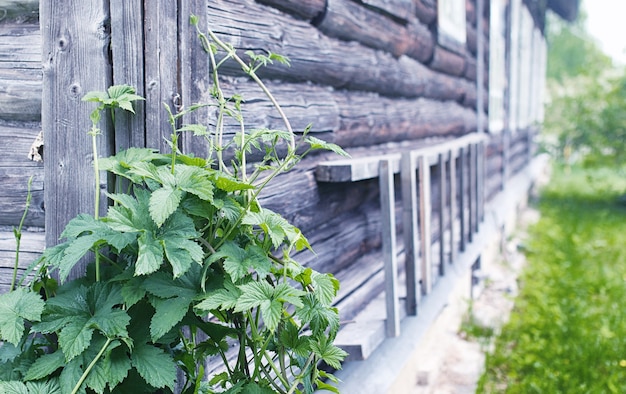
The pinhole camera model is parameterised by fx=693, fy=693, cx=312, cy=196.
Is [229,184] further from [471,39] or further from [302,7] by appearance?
[471,39]

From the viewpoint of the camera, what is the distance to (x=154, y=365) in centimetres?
142

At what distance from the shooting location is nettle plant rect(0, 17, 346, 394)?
1.39m

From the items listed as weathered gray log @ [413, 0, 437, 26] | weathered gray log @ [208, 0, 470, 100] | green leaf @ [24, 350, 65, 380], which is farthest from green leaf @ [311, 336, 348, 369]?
weathered gray log @ [413, 0, 437, 26]

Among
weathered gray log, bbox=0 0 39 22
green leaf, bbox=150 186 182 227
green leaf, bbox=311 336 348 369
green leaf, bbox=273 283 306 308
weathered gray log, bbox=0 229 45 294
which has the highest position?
weathered gray log, bbox=0 0 39 22

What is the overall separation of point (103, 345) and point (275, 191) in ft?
3.08

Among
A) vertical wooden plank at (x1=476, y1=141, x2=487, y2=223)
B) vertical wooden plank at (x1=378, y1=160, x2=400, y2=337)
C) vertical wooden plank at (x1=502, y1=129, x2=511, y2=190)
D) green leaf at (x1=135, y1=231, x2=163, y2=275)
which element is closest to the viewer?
green leaf at (x1=135, y1=231, x2=163, y2=275)

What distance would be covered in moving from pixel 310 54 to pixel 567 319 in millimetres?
3250

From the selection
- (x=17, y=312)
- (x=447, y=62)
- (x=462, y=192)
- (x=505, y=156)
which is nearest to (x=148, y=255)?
(x=17, y=312)

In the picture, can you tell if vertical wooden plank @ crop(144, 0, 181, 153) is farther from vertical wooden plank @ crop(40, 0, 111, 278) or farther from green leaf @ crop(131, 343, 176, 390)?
green leaf @ crop(131, 343, 176, 390)

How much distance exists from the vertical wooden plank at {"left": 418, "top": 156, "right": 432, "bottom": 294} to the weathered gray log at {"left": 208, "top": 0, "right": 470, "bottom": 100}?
0.46 metres

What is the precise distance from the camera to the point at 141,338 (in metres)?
1.46

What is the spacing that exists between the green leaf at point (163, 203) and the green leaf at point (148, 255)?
40 millimetres

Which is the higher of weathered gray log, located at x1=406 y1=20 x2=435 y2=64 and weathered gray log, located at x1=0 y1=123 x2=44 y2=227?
weathered gray log, located at x1=406 y1=20 x2=435 y2=64

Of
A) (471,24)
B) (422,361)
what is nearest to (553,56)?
(471,24)
